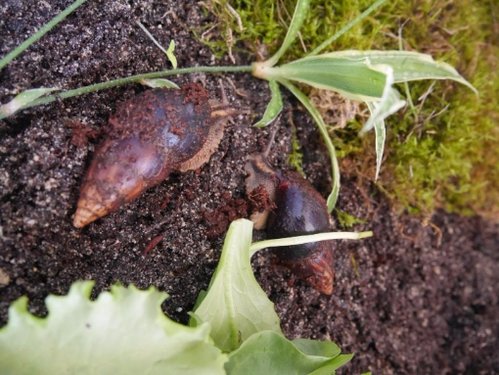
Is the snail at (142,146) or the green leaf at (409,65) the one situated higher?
the snail at (142,146)

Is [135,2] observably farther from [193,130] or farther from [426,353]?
[426,353]

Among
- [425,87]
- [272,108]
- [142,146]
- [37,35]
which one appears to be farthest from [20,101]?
[425,87]

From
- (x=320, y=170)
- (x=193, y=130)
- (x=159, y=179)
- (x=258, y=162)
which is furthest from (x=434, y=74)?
(x=159, y=179)

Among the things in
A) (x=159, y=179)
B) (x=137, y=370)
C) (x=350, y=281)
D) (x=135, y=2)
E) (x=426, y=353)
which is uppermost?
(x=135, y=2)

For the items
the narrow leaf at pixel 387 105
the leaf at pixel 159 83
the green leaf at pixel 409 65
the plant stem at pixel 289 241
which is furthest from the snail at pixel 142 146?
the green leaf at pixel 409 65

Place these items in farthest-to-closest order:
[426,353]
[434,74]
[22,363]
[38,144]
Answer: [426,353] < [434,74] < [38,144] < [22,363]

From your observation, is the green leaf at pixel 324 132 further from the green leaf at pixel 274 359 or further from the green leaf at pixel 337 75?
the green leaf at pixel 274 359

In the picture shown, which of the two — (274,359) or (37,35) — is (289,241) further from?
(37,35)

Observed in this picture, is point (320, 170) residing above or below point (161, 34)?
below
